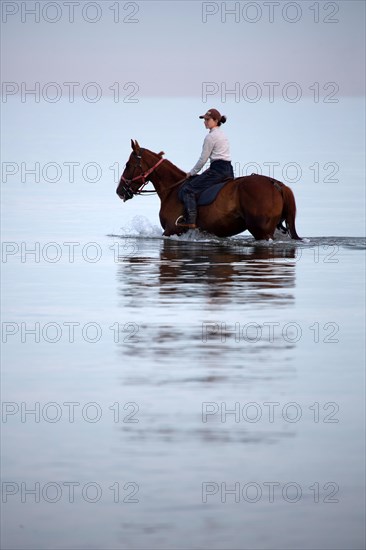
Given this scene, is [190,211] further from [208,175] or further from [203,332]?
[203,332]

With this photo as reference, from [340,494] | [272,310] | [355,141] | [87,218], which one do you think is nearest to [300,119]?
[355,141]

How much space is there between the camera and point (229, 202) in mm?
21359

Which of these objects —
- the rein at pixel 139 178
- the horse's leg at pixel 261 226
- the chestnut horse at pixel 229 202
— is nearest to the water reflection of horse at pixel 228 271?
the horse's leg at pixel 261 226

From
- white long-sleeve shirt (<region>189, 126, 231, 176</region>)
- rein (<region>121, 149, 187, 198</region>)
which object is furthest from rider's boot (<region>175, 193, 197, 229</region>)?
rein (<region>121, 149, 187, 198</region>)

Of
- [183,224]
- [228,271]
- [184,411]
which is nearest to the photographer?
[184,411]

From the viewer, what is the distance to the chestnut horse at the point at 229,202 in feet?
69.1

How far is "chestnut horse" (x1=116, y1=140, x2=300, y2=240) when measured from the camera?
21062mm

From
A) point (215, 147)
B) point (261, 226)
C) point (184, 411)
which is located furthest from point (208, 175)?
point (184, 411)

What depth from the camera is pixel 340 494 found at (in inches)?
361

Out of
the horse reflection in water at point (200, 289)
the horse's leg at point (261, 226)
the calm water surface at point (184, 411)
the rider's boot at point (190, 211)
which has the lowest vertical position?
the calm water surface at point (184, 411)

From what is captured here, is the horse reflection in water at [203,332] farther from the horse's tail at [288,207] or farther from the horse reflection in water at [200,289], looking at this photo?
the horse's tail at [288,207]

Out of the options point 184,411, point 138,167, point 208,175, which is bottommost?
point 184,411

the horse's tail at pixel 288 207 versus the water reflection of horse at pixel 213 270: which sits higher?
the horse's tail at pixel 288 207

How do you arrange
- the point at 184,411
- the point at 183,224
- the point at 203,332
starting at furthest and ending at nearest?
the point at 183,224
the point at 203,332
the point at 184,411
